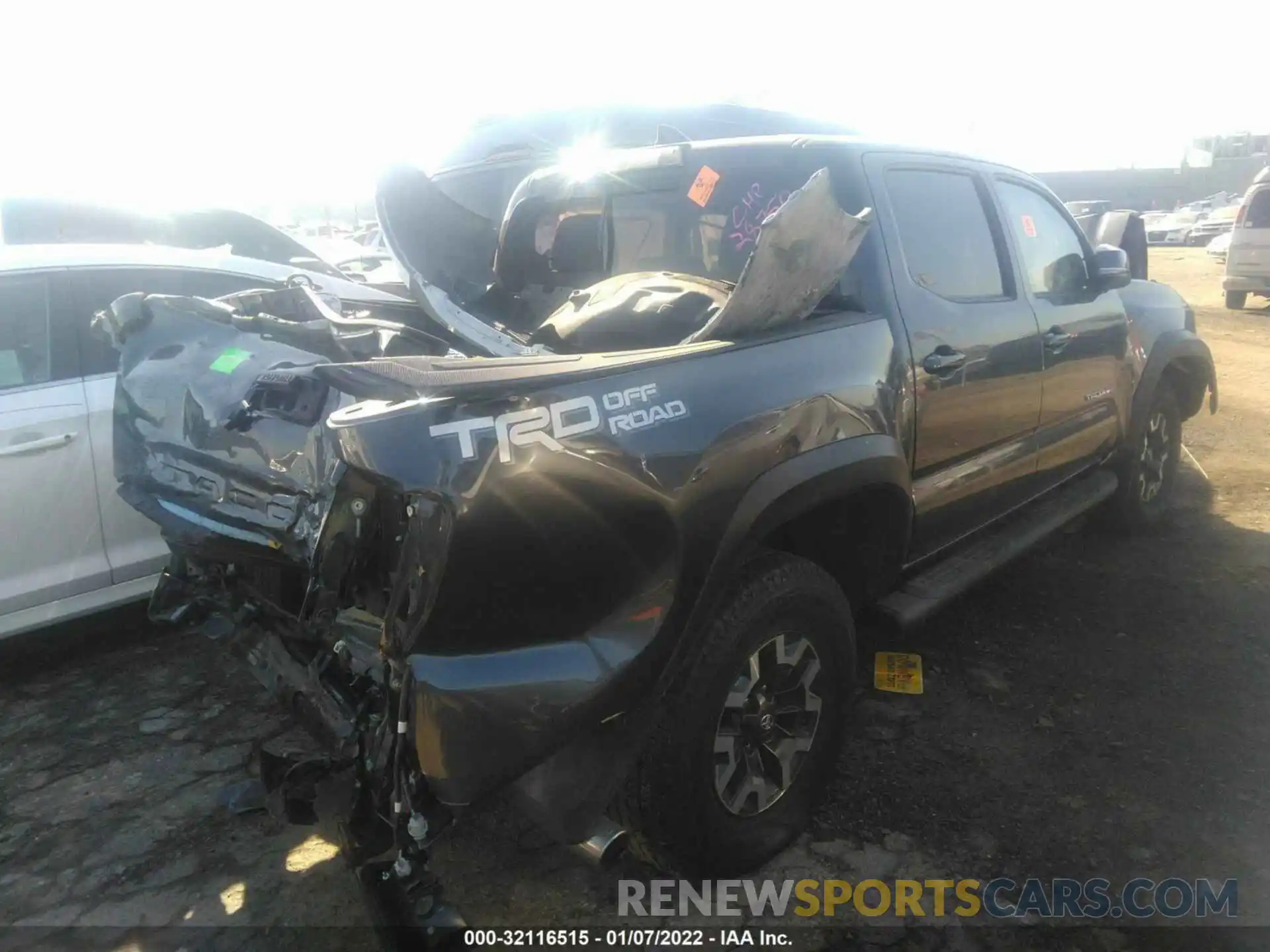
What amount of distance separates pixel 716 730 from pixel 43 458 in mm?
2842

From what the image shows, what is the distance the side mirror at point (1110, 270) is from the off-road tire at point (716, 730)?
230 centimetres

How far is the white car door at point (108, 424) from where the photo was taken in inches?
145

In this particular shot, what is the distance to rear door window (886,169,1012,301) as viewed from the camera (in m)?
3.06

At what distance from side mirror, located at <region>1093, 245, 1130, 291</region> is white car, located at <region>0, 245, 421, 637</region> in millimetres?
4082

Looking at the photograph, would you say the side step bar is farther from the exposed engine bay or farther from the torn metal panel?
the torn metal panel

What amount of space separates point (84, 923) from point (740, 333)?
2367 mm

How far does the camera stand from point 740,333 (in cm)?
243

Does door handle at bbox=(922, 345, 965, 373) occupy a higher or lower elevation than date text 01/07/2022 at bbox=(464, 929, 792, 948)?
higher

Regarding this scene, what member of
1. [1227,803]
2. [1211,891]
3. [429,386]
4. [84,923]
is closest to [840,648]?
[1211,891]

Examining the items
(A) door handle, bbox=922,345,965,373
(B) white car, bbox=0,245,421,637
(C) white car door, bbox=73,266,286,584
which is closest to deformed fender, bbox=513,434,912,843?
(A) door handle, bbox=922,345,965,373

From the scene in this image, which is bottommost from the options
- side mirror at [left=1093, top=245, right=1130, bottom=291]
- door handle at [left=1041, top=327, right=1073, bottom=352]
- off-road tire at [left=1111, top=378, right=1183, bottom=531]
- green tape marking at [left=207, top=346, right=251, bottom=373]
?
off-road tire at [left=1111, top=378, right=1183, bottom=531]

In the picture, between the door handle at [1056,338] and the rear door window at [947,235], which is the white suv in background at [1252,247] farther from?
the rear door window at [947,235]

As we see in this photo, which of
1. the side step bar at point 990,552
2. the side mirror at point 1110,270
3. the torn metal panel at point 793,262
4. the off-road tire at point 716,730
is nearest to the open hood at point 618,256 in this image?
the torn metal panel at point 793,262

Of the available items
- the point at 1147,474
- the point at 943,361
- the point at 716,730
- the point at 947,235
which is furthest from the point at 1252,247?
the point at 716,730
